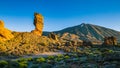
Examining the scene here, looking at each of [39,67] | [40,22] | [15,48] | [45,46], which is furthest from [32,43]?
[39,67]

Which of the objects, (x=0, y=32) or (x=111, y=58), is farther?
(x=0, y=32)

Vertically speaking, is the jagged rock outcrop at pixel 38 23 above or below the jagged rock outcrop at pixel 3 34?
above

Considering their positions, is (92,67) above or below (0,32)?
below

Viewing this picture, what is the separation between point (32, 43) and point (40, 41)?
494 centimetres

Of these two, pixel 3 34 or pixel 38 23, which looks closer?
pixel 3 34

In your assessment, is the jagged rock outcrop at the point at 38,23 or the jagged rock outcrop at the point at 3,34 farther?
the jagged rock outcrop at the point at 38,23

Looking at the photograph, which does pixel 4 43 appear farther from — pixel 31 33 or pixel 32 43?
pixel 31 33

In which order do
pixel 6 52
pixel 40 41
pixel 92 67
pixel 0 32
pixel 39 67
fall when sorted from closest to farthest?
1. pixel 92 67
2. pixel 39 67
3. pixel 6 52
4. pixel 0 32
5. pixel 40 41

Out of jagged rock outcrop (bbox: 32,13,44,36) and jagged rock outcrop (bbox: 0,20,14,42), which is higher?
jagged rock outcrop (bbox: 32,13,44,36)

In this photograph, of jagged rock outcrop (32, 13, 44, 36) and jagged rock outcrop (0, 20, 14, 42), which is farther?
jagged rock outcrop (32, 13, 44, 36)

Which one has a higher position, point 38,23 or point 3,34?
point 38,23

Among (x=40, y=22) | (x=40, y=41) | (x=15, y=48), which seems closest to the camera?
(x=15, y=48)

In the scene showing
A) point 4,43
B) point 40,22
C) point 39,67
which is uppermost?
point 40,22

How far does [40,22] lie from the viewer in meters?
99.6
